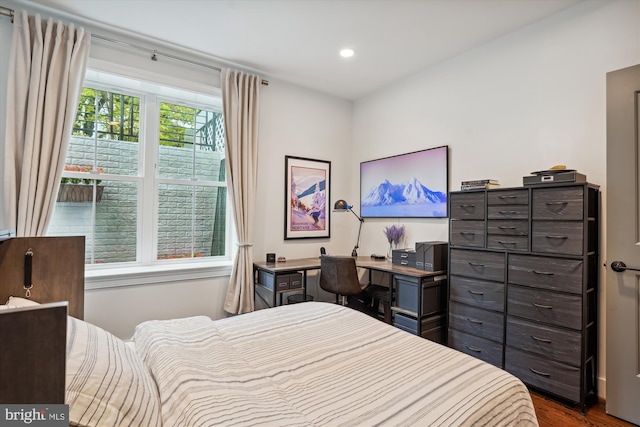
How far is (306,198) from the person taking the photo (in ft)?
12.9

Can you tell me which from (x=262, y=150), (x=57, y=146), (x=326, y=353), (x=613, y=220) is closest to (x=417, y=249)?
(x=613, y=220)

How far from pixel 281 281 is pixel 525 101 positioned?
8.75 ft

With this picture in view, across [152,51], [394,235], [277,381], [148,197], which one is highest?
[152,51]

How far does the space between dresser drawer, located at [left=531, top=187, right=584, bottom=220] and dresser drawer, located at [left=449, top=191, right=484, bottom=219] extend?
15.0 inches

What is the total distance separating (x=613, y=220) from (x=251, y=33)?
3.04m

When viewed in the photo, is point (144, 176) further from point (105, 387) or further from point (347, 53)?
point (105, 387)

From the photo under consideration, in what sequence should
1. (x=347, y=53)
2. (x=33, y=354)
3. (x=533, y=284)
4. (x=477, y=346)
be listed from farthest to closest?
(x=347, y=53) < (x=477, y=346) < (x=533, y=284) < (x=33, y=354)

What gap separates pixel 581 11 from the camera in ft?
7.60

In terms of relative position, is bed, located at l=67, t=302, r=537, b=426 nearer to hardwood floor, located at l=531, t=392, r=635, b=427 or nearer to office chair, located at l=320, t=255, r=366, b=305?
hardwood floor, located at l=531, t=392, r=635, b=427

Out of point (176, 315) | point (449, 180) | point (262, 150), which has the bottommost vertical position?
point (176, 315)

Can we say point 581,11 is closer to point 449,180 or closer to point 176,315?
point 449,180

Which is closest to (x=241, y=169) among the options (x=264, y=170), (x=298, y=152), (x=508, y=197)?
(x=264, y=170)

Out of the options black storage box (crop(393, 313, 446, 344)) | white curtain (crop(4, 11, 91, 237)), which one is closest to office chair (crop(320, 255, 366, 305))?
black storage box (crop(393, 313, 446, 344))

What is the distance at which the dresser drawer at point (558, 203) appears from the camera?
2.02m
